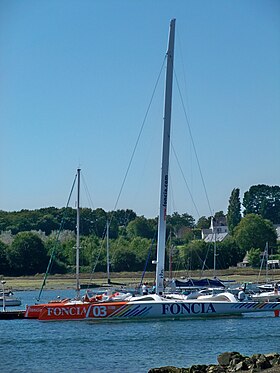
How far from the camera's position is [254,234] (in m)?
146

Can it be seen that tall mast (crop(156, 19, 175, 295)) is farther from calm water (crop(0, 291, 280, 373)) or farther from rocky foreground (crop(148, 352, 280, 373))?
rocky foreground (crop(148, 352, 280, 373))

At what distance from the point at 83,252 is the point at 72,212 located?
45729 mm

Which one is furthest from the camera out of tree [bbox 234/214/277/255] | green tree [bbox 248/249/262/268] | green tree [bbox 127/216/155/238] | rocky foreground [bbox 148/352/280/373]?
green tree [bbox 127/216/155/238]

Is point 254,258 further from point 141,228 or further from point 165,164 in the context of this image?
point 165,164

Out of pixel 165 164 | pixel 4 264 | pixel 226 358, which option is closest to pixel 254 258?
pixel 4 264

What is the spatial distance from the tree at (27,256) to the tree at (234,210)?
218ft

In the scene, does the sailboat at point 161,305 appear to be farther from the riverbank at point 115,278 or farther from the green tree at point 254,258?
the green tree at point 254,258

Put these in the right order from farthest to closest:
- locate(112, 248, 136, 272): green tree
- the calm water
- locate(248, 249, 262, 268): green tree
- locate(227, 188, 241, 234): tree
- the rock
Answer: locate(227, 188, 241, 234): tree
locate(248, 249, 262, 268): green tree
locate(112, 248, 136, 272): green tree
the calm water
the rock

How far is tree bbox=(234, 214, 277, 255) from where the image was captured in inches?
5664

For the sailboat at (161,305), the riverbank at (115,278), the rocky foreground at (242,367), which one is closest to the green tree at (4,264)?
the riverbank at (115,278)

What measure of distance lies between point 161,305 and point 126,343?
6468mm

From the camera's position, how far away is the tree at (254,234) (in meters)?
144

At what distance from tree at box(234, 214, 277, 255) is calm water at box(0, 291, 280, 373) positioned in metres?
95.0

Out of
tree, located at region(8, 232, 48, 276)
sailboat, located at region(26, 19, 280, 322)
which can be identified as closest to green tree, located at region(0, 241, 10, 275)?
tree, located at region(8, 232, 48, 276)
